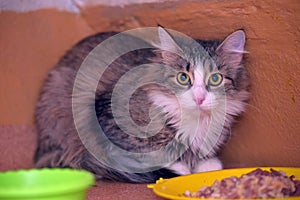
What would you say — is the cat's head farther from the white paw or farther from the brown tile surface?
the brown tile surface

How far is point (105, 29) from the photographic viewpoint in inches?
113

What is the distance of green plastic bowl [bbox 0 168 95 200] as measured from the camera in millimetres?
1079

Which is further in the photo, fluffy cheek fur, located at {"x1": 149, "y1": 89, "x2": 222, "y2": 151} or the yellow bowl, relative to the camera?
fluffy cheek fur, located at {"x1": 149, "y1": 89, "x2": 222, "y2": 151}

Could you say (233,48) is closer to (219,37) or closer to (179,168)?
(219,37)

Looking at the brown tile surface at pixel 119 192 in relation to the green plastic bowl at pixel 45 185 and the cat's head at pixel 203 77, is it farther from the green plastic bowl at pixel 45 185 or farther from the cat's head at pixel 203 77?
the green plastic bowl at pixel 45 185

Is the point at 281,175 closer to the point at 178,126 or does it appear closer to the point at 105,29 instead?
the point at 178,126

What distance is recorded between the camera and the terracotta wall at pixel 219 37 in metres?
2.21

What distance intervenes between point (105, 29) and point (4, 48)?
534 mm

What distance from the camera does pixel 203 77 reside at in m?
2.20

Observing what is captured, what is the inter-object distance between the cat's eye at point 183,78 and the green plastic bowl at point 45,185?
3.47 feet

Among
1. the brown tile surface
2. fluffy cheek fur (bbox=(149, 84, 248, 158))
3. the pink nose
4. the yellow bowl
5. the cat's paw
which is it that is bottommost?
the brown tile surface

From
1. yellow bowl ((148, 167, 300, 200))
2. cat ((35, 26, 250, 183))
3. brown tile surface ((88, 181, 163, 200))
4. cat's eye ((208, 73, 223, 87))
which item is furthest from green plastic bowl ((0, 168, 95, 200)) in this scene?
cat's eye ((208, 73, 223, 87))

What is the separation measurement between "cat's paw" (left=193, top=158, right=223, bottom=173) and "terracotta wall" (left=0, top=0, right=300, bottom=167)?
17 cm

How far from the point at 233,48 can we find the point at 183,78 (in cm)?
26
